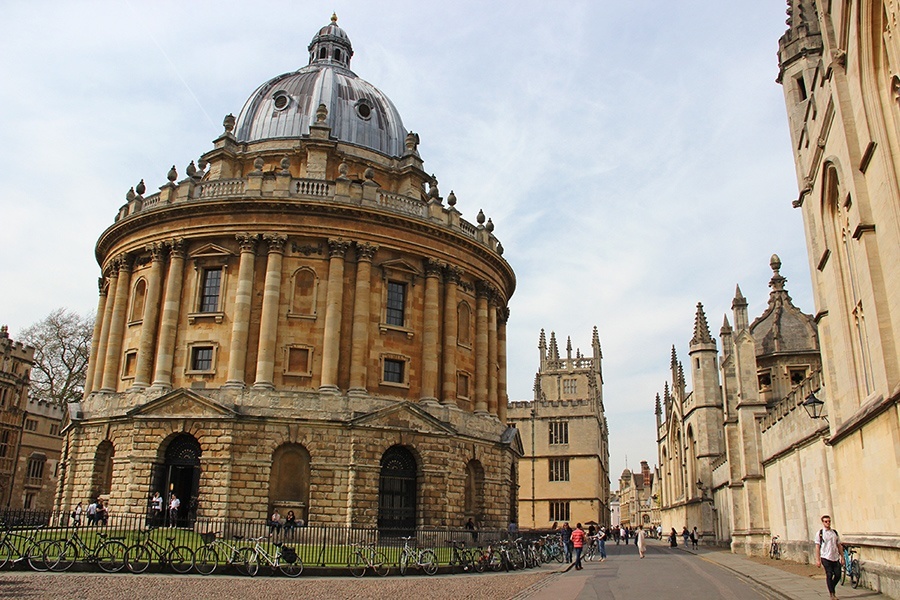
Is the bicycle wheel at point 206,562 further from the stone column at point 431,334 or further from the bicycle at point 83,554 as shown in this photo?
the stone column at point 431,334

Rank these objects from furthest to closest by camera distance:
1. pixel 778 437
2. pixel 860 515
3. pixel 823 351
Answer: pixel 778 437
pixel 823 351
pixel 860 515

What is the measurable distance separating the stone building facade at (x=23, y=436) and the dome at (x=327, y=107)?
98.4ft

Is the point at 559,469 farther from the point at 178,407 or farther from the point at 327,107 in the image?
the point at 178,407

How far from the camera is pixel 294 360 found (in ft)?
107

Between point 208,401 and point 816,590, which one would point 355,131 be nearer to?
point 208,401

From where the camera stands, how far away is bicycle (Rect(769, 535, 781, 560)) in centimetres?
2945

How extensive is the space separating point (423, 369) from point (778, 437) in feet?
50.0

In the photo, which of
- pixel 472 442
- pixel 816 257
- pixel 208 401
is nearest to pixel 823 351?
pixel 816 257

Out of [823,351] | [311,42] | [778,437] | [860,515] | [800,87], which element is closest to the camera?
[860,515]

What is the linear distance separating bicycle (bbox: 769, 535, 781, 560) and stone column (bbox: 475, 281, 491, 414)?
46.1ft

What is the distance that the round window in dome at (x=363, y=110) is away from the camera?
141 ft

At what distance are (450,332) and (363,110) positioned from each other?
15347 mm

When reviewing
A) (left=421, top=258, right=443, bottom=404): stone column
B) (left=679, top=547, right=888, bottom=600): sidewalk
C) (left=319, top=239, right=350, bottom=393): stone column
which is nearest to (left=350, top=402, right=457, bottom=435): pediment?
(left=421, top=258, right=443, bottom=404): stone column

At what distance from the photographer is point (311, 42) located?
165ft
